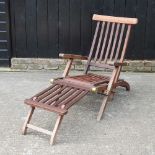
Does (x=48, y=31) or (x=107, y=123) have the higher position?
(x=48, y=31)

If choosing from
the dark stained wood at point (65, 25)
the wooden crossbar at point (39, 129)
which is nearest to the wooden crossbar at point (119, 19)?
the dark stained wood at point (65, 25)

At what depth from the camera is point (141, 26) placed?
6559 mm

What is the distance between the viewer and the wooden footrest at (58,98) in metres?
4.26

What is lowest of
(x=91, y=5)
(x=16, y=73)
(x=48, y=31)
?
(x=16, y=73)

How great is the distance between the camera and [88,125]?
4.61 m

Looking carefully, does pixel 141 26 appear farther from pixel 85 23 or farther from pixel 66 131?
pixel 66 131

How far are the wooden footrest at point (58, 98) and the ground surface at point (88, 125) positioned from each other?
316 millimetres

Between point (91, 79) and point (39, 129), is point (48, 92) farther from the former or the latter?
point (91, 79)

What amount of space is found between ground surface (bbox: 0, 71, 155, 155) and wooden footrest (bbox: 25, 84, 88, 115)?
32 centimetres

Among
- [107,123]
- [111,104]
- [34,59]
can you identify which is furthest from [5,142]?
[34,59]

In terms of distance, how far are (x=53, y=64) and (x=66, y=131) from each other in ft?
8.15

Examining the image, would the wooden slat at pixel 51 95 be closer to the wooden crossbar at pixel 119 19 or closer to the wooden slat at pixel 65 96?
the wooden slat at pixel 65 96

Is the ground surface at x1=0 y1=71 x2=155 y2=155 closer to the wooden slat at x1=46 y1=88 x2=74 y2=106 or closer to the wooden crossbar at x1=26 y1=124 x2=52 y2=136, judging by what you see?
the wooden crossbar at x1=26 y1=124 x2=52 y2=136

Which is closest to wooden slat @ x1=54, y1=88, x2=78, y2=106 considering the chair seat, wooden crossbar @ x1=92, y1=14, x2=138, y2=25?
the chair seat
